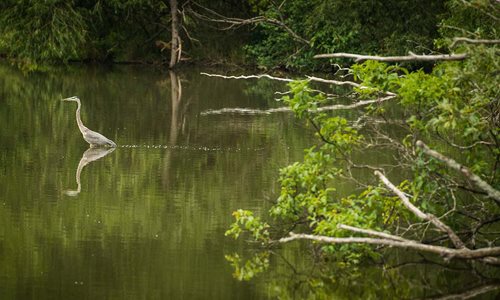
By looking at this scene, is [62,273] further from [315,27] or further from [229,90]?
[315,27]

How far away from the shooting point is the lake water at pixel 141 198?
987 centimetres

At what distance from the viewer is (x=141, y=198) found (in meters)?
13.6

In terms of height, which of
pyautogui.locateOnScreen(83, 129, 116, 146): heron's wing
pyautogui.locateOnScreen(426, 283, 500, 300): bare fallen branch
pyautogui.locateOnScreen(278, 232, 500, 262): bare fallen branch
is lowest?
pyautogui.locateOnScreen(426, 283, 500, 300): bare fallen branch

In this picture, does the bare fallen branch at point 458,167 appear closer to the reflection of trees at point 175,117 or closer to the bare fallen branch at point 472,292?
the bare fallen branch at point 472,292

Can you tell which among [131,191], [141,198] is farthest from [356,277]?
[131,191]

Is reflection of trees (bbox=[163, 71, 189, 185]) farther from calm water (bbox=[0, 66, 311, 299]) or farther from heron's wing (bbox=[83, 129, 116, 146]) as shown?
heron's wing (bbox=[83, 129, 116, 146])

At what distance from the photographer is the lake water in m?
9.87

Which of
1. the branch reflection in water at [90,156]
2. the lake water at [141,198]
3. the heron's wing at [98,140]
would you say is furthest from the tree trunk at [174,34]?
the branch reflection in water at [90,156]

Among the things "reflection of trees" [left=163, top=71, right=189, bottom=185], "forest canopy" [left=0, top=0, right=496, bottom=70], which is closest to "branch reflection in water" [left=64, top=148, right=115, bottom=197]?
"reflection of trees" [left=163, top=71, right=189, bottom=185]

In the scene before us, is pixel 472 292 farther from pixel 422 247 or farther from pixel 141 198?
pixel 141 198

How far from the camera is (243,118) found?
2344cm

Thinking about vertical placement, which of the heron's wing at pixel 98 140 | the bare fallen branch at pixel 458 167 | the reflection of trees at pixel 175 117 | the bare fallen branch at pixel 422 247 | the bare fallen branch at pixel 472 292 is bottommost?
the reflection of trees at pixel 175 117

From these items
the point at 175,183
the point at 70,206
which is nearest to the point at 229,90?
the point at 175,183

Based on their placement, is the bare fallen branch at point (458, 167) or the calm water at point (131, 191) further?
the calm water at point (131, 191)
